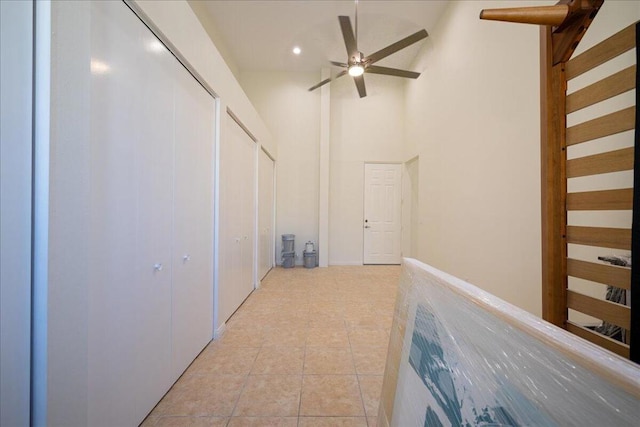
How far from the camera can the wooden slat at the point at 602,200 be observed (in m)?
0.78

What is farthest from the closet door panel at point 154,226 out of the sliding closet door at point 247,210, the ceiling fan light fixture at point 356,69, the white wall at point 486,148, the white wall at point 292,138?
the white wall at point 292,138

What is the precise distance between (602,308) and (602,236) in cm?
26

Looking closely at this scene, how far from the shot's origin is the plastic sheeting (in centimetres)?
39

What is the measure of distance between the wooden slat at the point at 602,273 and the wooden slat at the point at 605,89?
1.99 ft

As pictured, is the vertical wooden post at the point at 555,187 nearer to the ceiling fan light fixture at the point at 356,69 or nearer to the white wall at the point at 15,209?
the white wall at the point at 15,209

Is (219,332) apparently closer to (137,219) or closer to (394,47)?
(137,219)

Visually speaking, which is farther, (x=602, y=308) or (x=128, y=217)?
(x=128, y=217)

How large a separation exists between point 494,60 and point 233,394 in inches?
147

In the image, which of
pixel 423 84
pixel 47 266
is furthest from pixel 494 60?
pixel 47 266

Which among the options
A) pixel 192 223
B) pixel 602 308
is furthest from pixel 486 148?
pixel 192 223

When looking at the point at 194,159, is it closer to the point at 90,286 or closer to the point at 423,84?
the point at 90,286

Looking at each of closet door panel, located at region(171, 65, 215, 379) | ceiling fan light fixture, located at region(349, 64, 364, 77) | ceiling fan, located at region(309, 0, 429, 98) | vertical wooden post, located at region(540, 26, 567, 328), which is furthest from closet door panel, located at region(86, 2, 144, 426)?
ceiling fan light fixture, located at region(349, 64, 364, 77)

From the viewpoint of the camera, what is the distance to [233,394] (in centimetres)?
153

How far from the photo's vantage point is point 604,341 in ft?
2.86
